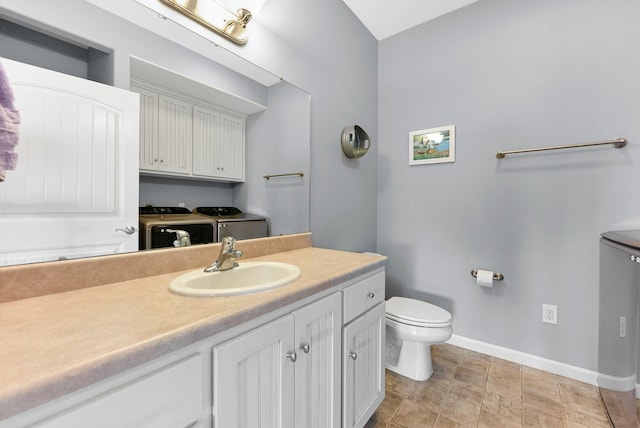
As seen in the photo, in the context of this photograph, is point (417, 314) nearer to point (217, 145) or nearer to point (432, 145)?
point (432, 145)

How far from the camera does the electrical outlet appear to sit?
68.1 inches

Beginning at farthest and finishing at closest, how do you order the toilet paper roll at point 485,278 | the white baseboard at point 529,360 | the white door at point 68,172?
the toilet paper roll at point 485,278 → the white baseboard at point 529,360 → the white door at point 68,172

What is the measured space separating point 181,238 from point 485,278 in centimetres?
192

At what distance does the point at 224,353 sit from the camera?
62cm

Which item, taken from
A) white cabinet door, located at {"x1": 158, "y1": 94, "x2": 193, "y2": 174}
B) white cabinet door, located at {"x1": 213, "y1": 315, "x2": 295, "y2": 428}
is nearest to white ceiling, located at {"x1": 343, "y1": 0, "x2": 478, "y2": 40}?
white cabinet door, located at {"x1": 158, "y1": 94, "x2": 193, "y2": 174}

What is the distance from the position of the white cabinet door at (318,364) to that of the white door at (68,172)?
2.22 ft

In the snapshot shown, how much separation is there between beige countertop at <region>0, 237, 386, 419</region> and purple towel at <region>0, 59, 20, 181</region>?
347mm

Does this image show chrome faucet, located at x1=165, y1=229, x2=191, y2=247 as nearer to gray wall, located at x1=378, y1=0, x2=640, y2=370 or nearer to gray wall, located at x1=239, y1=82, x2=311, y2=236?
gray wall, located at x1=239, y1=82, x2=311, y2=236

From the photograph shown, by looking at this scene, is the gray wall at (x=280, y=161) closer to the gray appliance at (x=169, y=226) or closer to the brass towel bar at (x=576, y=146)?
the gray appliance at (x=169, y=226)

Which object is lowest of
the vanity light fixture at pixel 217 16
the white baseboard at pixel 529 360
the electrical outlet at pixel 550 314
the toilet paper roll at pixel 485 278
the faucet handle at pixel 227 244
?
the white baseboard at pixel 529 360

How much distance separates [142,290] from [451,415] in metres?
1.58

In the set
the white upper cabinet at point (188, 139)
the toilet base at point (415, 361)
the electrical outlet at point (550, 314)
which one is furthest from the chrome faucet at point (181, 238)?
the electrical outlet at point (550, 314)

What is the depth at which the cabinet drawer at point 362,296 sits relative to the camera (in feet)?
3.49

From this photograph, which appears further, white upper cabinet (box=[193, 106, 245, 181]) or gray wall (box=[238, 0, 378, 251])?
gray wall (box=[238, 0, 378, 251])
